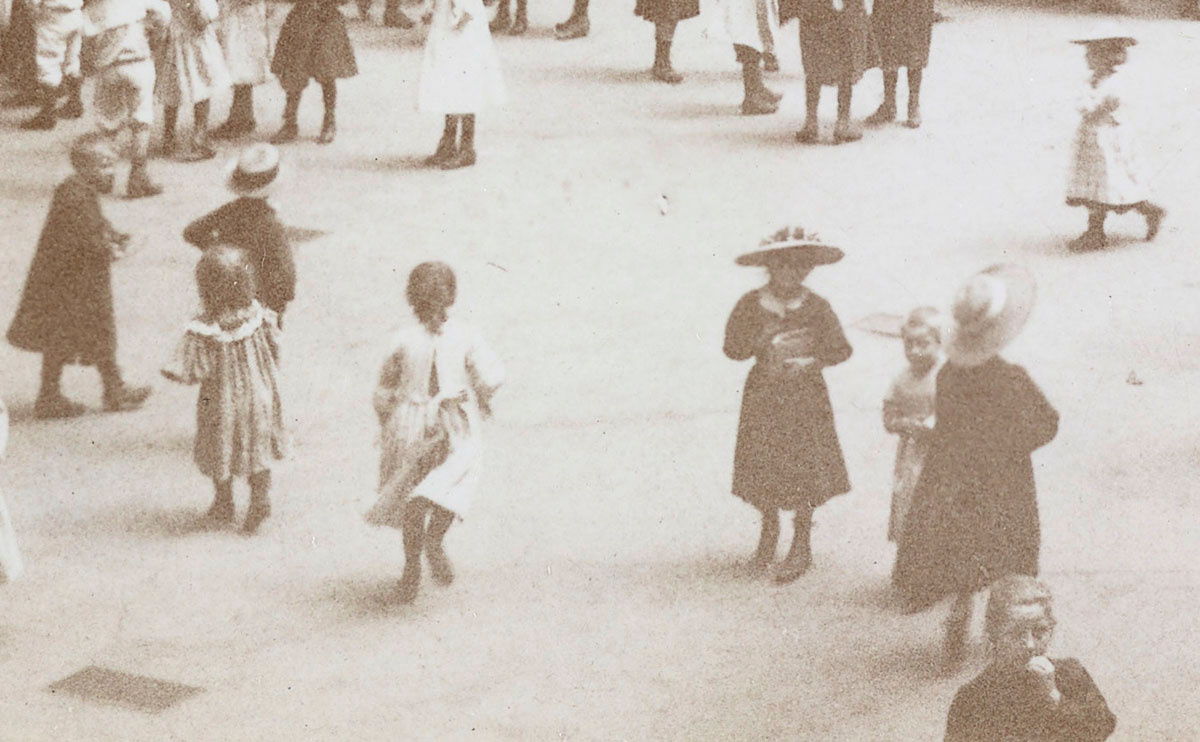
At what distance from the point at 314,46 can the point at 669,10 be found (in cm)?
276

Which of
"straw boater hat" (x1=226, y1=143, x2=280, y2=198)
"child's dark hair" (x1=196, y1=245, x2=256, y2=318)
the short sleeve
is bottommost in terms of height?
the short sleeve

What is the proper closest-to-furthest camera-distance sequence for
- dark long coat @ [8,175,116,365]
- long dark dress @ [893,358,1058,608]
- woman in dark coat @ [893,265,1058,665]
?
1. woman in dark coat @ [893,265,1058,665]
2. long dark dress @ [893,358,1058,608]
3. dark long coat @ [8,175,116,365]

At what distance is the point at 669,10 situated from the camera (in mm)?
13844

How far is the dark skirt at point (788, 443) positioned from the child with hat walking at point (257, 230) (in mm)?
2129

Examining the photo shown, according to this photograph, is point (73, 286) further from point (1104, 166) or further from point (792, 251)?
point (1104, 166)

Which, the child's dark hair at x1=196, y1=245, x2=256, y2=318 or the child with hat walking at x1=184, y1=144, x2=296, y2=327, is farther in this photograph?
the child with hat walking at x1=184, y1=144, x2=296, y2=327

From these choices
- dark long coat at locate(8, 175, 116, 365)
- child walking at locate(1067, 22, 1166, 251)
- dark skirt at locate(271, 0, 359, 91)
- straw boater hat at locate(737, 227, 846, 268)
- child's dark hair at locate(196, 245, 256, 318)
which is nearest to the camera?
straw boater hat at locate(737, 227, 846, 268)

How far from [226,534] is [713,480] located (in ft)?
6.79

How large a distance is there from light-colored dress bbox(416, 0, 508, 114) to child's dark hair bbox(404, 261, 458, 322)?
4757 mm

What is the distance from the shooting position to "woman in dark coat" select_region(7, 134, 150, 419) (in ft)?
29.7

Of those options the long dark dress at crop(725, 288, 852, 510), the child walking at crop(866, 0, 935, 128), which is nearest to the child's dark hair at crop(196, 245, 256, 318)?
the long dark dress at crop(725, 288, 852, 510)

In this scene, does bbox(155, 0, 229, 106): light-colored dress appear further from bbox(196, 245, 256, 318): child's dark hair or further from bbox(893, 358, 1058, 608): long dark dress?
bbox(893, 358, 1058, 608): long dark dress

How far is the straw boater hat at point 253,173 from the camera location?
8297 mm

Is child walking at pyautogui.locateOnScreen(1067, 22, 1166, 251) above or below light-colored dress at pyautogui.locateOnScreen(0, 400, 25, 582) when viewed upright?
above
